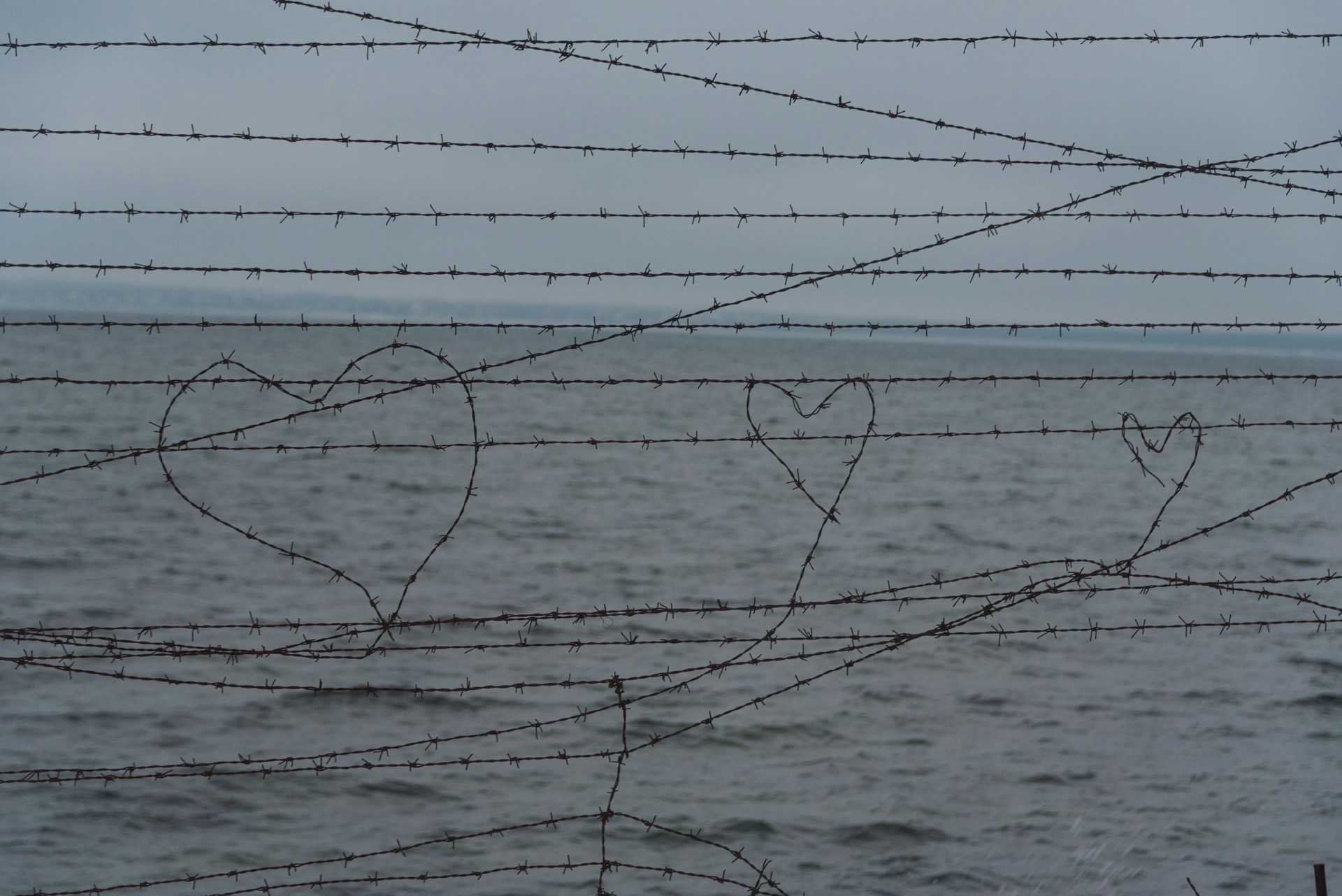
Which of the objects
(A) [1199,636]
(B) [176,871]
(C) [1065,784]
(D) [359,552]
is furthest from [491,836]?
(D) [359,552]

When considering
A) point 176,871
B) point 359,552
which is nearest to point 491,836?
point 176,871

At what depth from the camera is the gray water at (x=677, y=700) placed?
7.79 metres

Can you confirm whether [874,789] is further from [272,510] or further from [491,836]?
[272,510]

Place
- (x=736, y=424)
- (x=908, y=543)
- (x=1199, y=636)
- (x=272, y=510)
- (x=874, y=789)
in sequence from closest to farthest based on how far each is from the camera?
(x=874, y=789), (x=1199, y=636), (x=908, y=543), (x=272, y=510), (x=736, y=424)

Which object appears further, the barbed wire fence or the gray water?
the gray water

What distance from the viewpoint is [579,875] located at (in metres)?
7.53

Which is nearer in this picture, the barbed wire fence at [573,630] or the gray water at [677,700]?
the barbed wire fence at [573,630]

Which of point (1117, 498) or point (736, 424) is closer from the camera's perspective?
point (1117, 498)

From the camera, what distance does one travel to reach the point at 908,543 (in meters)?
20.0

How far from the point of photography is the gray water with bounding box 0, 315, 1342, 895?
7785 mm

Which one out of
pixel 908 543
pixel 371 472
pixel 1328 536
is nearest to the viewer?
pixel 908 543

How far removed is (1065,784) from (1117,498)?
19.4m

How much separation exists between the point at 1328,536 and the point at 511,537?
1510cm

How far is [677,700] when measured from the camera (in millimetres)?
11016
